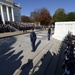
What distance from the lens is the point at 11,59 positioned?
723 cm

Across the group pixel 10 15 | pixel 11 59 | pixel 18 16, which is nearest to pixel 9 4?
pixel 10 15

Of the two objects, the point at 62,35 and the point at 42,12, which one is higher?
the point at 42,12

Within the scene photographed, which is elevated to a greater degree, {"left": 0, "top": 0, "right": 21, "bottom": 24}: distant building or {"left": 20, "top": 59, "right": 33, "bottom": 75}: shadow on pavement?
{"left": 0, "top": 0, "right": 21, "bottom": 24}: distant building

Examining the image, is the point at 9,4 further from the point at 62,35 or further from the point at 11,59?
the point at 11,59

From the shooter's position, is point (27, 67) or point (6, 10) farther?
point (6, 10)

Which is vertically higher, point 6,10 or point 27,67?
point 6,10

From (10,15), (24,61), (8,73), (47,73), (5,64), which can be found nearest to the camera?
(8,73)

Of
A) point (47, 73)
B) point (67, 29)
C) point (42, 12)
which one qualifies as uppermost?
point (42, 12)

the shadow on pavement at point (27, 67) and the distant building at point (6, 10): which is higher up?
the distant building at point (6, 10)

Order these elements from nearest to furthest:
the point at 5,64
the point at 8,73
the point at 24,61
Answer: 1. the point at 8,73
2. the point at 5,64
3. the point at 24,61

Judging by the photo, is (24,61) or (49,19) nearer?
(24,61)

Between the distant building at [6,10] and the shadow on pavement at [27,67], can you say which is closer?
the shadow on pavement at [27,67]

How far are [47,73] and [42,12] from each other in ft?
178

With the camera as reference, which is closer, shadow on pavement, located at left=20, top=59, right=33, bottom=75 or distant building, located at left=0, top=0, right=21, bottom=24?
shadow on pavement, located at left=20, top=59, right=33, bottom=75
